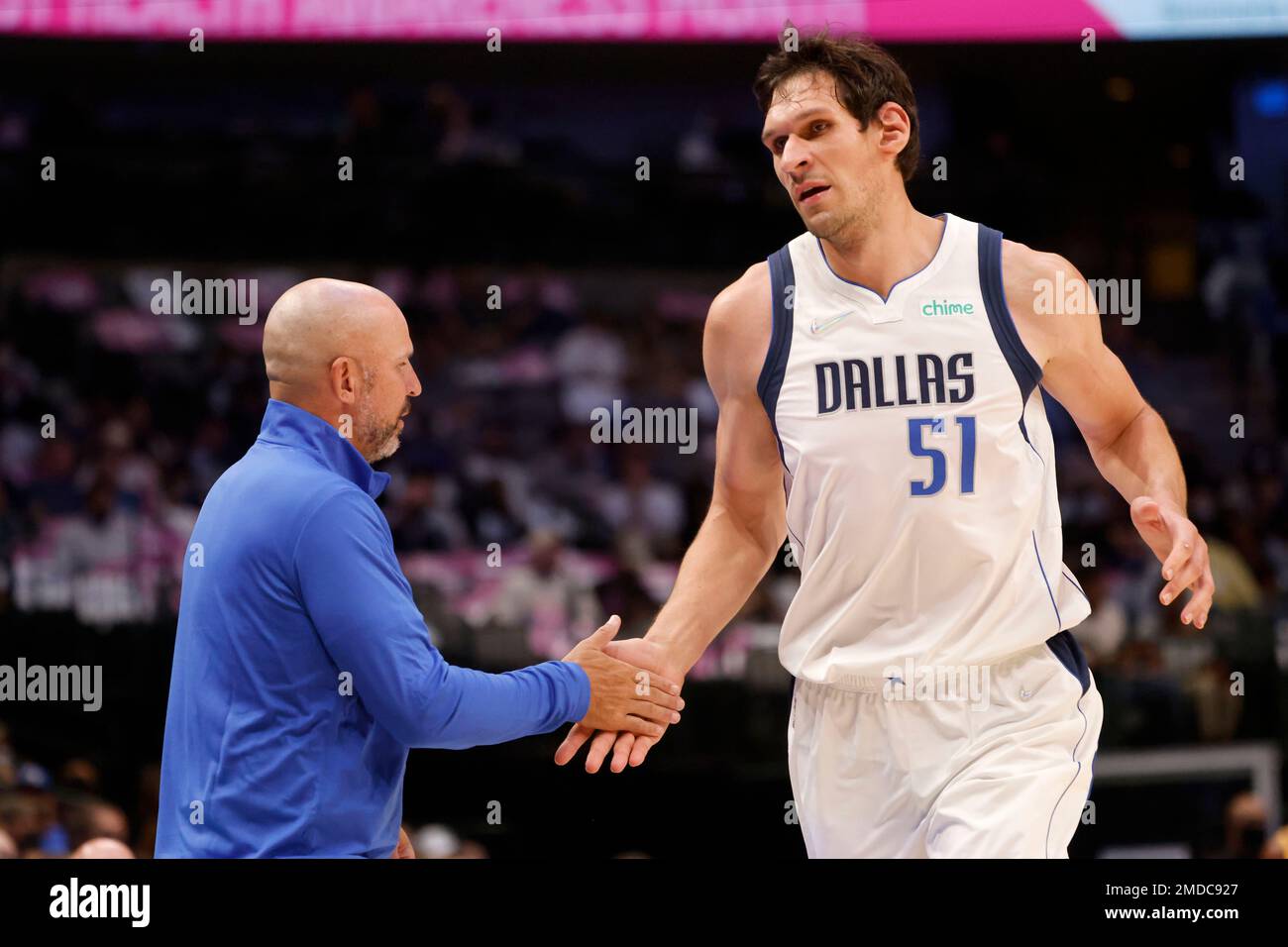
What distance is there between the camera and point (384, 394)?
3533 mm

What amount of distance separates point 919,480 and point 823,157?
0.85 meters

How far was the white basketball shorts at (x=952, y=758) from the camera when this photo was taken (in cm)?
337

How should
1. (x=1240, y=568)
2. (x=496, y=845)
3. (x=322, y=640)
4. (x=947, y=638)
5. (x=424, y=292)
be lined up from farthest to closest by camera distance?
(x=424, y=292) < (x=1240, y=568) < (x=496, y=845) < (x=947, y=638) < (x=322, y=640)

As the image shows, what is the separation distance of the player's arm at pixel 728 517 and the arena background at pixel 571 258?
365 cm

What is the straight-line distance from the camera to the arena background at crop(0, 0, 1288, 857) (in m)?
8.15

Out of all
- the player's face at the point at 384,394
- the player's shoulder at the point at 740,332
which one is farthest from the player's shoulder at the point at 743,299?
the player's face at the point at 384,394

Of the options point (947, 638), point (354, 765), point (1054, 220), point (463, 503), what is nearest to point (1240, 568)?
point (1054, 220)

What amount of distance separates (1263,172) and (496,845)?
288 inches

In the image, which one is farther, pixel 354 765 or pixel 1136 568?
pixel 1136 568

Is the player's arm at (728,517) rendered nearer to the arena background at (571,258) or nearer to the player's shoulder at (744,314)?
the player's shoulder at (744,314)
